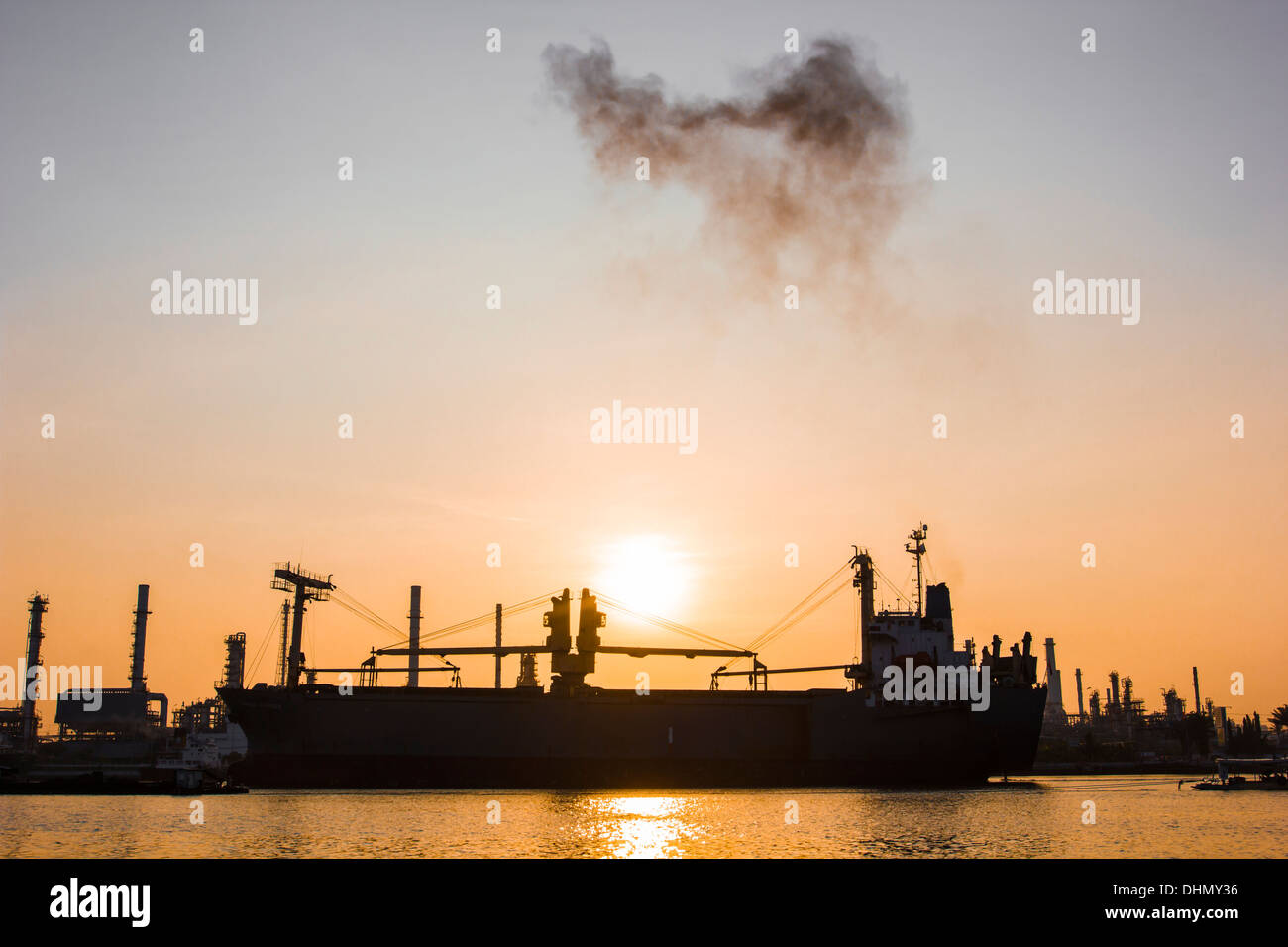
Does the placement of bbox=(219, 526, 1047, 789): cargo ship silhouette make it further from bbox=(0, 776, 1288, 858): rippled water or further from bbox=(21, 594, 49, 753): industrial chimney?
bbox=(21, 594, 49, 753): industrial chimney

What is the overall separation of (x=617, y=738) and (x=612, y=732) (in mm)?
461

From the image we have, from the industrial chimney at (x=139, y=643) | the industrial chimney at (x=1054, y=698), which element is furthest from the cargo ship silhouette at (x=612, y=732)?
the industrial chimney at (x=1054, y=698)

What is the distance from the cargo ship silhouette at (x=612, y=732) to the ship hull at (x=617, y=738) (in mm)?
73

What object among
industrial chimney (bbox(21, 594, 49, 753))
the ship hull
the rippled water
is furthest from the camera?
industrial chimney (bbox(21, 594, 49, 753))

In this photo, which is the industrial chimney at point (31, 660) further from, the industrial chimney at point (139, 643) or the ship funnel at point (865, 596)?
the ship funnel at point (865, 596)

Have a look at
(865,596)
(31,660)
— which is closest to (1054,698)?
(865,596)

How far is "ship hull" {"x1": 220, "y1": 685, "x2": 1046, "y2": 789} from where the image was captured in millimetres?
56562

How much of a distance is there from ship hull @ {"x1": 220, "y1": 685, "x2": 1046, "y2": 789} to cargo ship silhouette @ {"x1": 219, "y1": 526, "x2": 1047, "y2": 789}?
0.24 ft

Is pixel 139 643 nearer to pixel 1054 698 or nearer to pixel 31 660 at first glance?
pixel 31 660

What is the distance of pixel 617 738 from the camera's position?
59.2 m

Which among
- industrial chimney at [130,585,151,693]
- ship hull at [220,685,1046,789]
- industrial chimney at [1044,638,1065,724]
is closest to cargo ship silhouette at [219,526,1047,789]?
ship hull at [220,685,1046,789]
